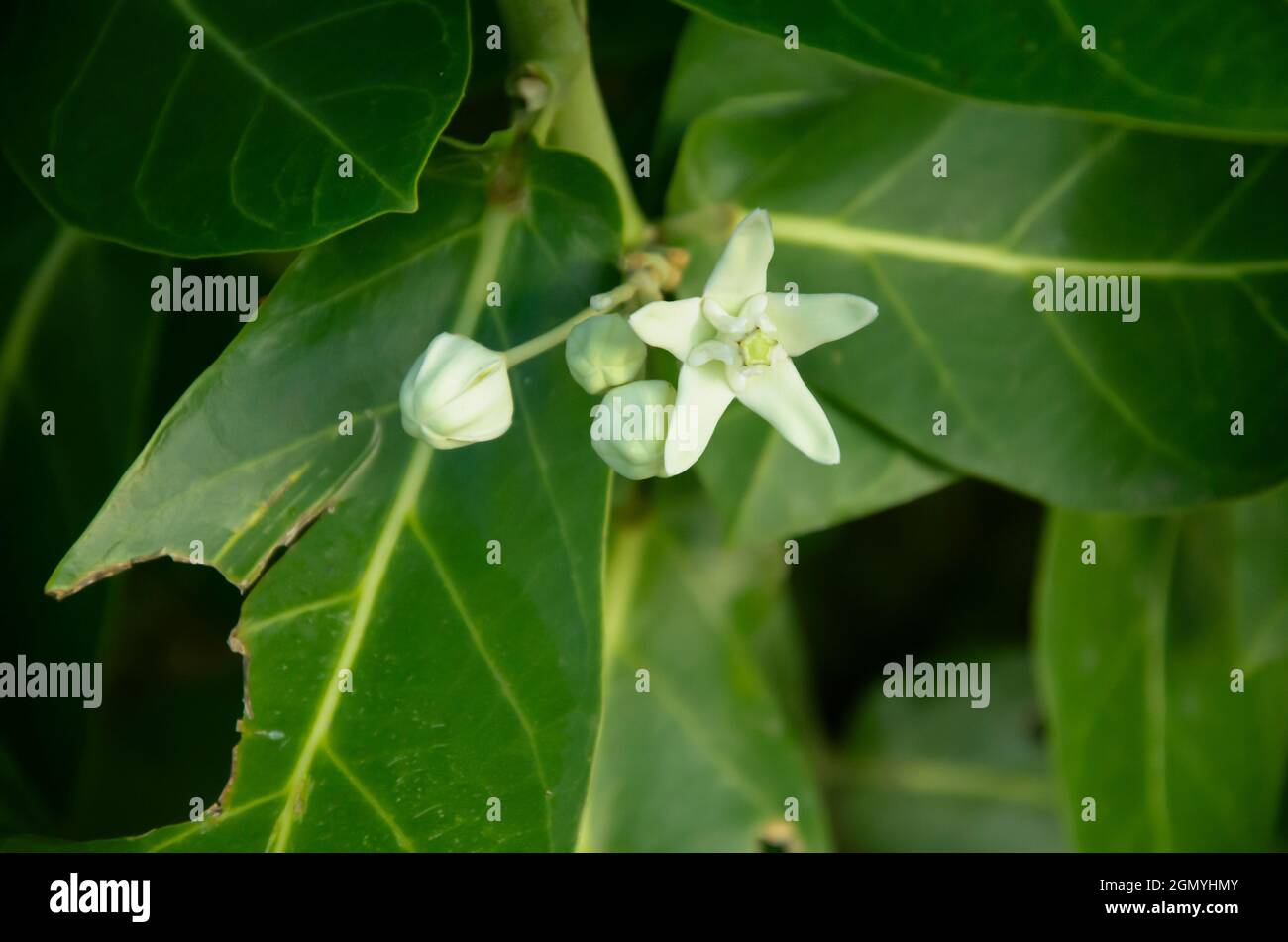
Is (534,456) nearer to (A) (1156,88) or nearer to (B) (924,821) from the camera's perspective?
(A) (1156,88)

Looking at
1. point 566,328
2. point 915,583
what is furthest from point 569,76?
point 915,583

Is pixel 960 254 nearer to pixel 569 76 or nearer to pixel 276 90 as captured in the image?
pixel 569 76

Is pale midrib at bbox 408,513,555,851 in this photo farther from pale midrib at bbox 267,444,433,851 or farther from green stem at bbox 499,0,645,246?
green stem at bbox 499,0,645,246

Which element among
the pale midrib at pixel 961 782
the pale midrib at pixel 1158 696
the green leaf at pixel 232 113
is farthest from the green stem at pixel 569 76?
the pale midrib at pixel 961 782

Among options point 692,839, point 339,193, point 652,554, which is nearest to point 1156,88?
point 339,193
